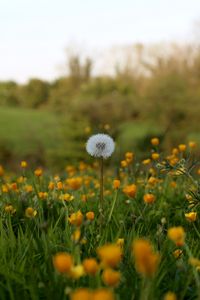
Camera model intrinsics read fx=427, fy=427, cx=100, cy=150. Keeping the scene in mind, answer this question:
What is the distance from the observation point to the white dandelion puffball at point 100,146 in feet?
7.30

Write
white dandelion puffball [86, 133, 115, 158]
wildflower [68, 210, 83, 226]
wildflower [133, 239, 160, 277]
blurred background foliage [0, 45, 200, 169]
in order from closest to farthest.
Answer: wildflower [133, 239, 160, 277] → wildflower [68, 210, 83, 226] → white dandelion puffball [86, 133, 115, 158] → blurred background foliage [0, 45, 200, 169]

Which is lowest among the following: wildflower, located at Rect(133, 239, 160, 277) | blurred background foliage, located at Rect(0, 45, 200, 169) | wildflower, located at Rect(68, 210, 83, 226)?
blurred background foliage, located at Rect(0, 45, 200, 169)

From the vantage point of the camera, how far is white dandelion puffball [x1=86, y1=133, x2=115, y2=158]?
2.22m

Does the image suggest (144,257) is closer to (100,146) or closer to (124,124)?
(100,146)

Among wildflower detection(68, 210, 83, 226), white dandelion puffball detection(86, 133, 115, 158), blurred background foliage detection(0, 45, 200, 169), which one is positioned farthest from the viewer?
blurred background foliage detection(0, 45, 200, 169)

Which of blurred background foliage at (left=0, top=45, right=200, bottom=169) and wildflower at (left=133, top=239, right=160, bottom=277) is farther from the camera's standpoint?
blurred background foliage at (left=0, top=45, right=200, bottom=169)

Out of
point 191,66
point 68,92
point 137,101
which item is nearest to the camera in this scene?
point 137,101

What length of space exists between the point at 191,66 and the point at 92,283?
20.1m

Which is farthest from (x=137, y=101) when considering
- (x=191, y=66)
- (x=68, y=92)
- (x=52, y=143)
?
(x=68, y=92)

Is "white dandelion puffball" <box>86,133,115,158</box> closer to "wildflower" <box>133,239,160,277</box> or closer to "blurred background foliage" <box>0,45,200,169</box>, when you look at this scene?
"wildflower" <box>133,239,160,277</box>

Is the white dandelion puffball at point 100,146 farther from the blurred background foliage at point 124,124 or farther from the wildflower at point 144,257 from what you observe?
the blurred background foliage at point 124,124

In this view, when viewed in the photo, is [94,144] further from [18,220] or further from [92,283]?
[92,283]

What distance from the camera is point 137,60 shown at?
31.2 metres

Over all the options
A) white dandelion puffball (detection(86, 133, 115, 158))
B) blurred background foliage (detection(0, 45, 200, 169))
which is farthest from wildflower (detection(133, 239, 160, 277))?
blurred background foliage (detection(0, 45, 200, 169))
